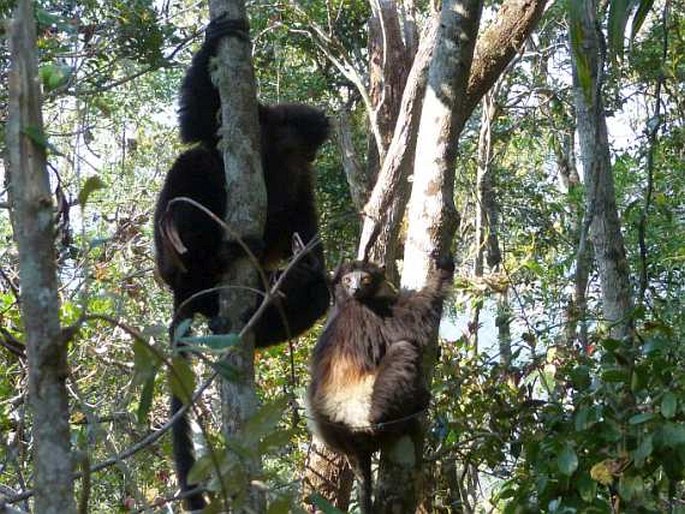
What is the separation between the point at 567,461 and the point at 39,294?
2.39 metres

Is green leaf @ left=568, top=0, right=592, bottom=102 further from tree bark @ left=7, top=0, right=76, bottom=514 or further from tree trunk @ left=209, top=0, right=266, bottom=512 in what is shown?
tree trunk @ left=209, top=0, right=266, bottom=512

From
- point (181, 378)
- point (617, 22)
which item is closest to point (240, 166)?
point (617, 22)

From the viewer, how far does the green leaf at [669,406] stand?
11.4ft

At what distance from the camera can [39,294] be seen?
1654mm

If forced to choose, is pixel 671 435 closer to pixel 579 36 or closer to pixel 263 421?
pixel 579 36

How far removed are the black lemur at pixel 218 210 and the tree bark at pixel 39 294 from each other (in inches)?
99.5

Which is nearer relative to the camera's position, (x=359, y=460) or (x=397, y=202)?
(x=359, y=460)

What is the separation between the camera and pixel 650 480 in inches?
168

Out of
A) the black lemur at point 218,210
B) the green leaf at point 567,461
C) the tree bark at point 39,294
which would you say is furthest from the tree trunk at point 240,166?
the tree bark at point 39,294

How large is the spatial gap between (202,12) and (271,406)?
12.3 m

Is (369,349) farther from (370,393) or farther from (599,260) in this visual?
(599,260)

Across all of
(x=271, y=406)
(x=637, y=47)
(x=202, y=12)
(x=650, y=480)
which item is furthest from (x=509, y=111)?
(x=271, y=406)

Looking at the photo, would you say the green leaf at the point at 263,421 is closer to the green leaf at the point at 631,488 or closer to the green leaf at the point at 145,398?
the green leaf at the point at 145,398

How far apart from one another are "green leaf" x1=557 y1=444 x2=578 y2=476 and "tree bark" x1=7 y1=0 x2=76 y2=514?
2.27 meters
